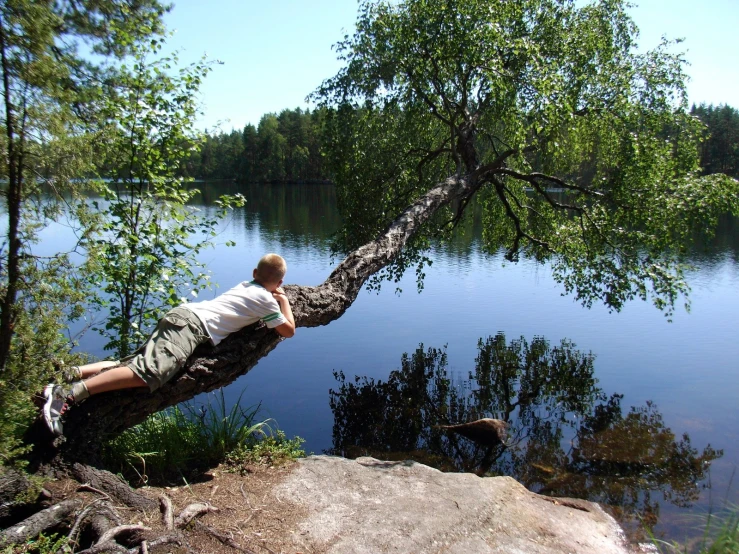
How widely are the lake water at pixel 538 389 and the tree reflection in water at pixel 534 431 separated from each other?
0.03 m

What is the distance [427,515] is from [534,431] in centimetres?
480

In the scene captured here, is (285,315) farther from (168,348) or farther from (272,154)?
(272,154)

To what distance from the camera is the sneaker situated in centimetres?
374

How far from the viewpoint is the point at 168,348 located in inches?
166

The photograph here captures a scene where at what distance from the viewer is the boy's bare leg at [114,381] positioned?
3924mm

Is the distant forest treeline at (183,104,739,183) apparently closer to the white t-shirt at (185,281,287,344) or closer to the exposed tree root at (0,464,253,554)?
the white t-shirt at (185,281,287,344)

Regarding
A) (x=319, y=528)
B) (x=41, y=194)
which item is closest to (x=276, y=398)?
(x=319, y=528)

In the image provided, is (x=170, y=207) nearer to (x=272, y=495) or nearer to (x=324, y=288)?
(x=324, y=288)

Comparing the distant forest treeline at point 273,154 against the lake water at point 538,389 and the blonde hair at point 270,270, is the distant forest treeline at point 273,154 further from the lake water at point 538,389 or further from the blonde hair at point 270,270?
the blonde hair at point 270,270

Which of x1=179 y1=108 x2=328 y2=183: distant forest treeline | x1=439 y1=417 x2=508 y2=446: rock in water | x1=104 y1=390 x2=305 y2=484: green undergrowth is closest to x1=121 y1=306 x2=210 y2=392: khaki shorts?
x1=104 y1=390 x2=305 y2=484: green undergrowth

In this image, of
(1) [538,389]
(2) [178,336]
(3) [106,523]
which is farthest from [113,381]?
(1) [538,389]

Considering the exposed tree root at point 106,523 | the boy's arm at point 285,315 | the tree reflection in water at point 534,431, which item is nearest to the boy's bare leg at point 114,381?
the exposed tree root at point 106,523

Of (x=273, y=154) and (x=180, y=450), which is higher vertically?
(x=273, y=154)

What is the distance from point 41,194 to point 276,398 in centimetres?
642
